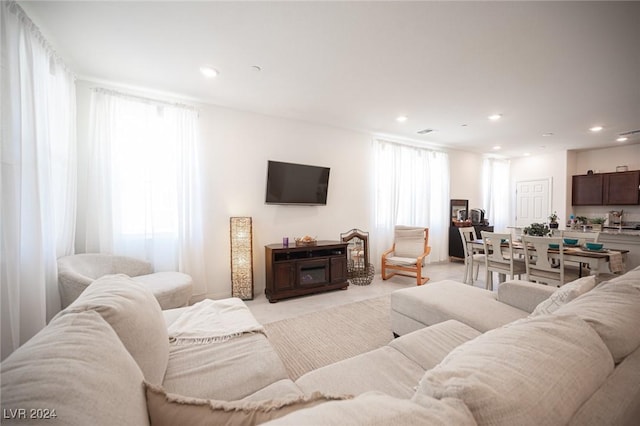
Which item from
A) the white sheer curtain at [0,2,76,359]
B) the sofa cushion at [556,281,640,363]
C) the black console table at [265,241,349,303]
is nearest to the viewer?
the sofa cushion at [556,281,640,363]

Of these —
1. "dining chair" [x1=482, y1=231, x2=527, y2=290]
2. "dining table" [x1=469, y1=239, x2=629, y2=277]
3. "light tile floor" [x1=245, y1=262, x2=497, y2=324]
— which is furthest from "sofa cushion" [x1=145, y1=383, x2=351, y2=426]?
"dining table" [x1=469, y1=239, x2=629, y2=277]

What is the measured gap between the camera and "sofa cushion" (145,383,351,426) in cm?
70

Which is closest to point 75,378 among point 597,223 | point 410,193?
point 410,193

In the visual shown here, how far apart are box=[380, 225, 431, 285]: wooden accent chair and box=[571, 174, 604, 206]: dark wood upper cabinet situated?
15.1ft

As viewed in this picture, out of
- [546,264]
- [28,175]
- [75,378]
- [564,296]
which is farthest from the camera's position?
[546,264]

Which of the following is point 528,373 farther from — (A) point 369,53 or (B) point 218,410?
(A) point 369,53

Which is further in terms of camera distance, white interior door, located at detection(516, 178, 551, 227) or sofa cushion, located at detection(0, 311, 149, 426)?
white interior door, located at detection(516, 178, 551, 227)

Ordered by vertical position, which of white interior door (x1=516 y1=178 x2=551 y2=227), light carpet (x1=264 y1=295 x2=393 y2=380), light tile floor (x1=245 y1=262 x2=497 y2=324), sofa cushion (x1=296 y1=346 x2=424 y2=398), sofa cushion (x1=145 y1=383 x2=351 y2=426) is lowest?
light tile floor (x1=245 y1=262 x2=497 y2=324)

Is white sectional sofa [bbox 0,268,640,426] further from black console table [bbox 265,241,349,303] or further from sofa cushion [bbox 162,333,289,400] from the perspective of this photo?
black console table [bbox 265,241,349,303]

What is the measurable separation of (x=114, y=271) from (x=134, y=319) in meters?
2.21

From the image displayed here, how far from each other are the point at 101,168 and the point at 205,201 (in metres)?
1.15

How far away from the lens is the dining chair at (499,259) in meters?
3.36

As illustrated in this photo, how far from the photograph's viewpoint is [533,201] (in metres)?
6.58

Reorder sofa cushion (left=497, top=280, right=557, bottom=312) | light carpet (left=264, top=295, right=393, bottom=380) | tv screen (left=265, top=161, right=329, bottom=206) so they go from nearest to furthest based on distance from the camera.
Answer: sofa cushion (left=497, top=280, right=557, bottom=312), light carpet (left=264, top=295, right=393, bottom=380), tv screen (left=265, top=161, right=329, bottom=206)
